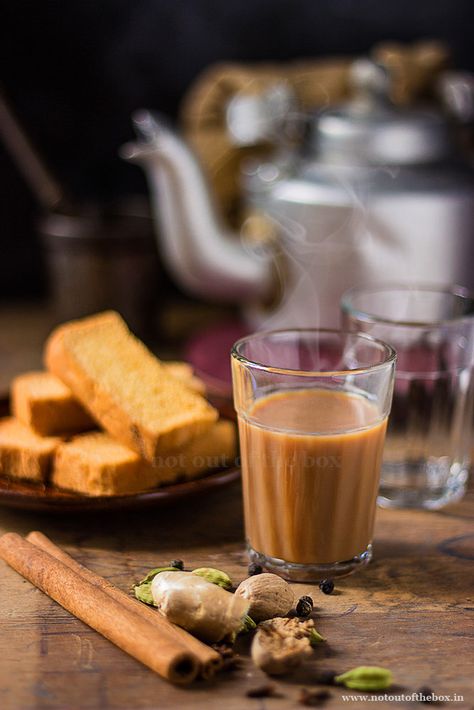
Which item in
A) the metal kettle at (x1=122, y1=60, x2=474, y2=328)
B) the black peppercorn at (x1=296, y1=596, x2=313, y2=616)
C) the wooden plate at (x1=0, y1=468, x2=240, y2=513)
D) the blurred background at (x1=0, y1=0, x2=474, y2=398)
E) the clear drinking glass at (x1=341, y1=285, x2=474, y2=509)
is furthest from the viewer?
the blurred background at (x1=0, y1=0, x2=474, y2=398)

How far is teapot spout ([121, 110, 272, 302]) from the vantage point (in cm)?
134

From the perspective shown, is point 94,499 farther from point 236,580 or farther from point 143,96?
point 143,96

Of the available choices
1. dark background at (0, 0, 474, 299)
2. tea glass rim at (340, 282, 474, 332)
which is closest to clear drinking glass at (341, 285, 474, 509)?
tea glass rim at (340, 282, 474, 332)

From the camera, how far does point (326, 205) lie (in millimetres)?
1274

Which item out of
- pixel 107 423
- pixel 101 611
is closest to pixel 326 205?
pixel 107 423

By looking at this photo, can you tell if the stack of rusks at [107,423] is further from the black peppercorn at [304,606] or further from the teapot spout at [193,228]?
the teapot spout at [193,228]

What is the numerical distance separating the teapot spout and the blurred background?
6 cm

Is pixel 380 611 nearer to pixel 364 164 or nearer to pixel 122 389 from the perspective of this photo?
pixel 122 389

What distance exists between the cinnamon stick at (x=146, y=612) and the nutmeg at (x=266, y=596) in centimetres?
6

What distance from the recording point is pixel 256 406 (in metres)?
0.86

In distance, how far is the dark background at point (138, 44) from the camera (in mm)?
1662

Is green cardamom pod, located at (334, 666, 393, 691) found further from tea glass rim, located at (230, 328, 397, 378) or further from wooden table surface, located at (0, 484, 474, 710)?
tea glass rim, located at (230, 328, 397, 378)

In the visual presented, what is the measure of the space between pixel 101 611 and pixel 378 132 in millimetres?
774

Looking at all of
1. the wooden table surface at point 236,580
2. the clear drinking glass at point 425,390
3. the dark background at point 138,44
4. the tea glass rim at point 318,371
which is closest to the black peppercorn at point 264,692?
the wooden table surface at point 236,580
